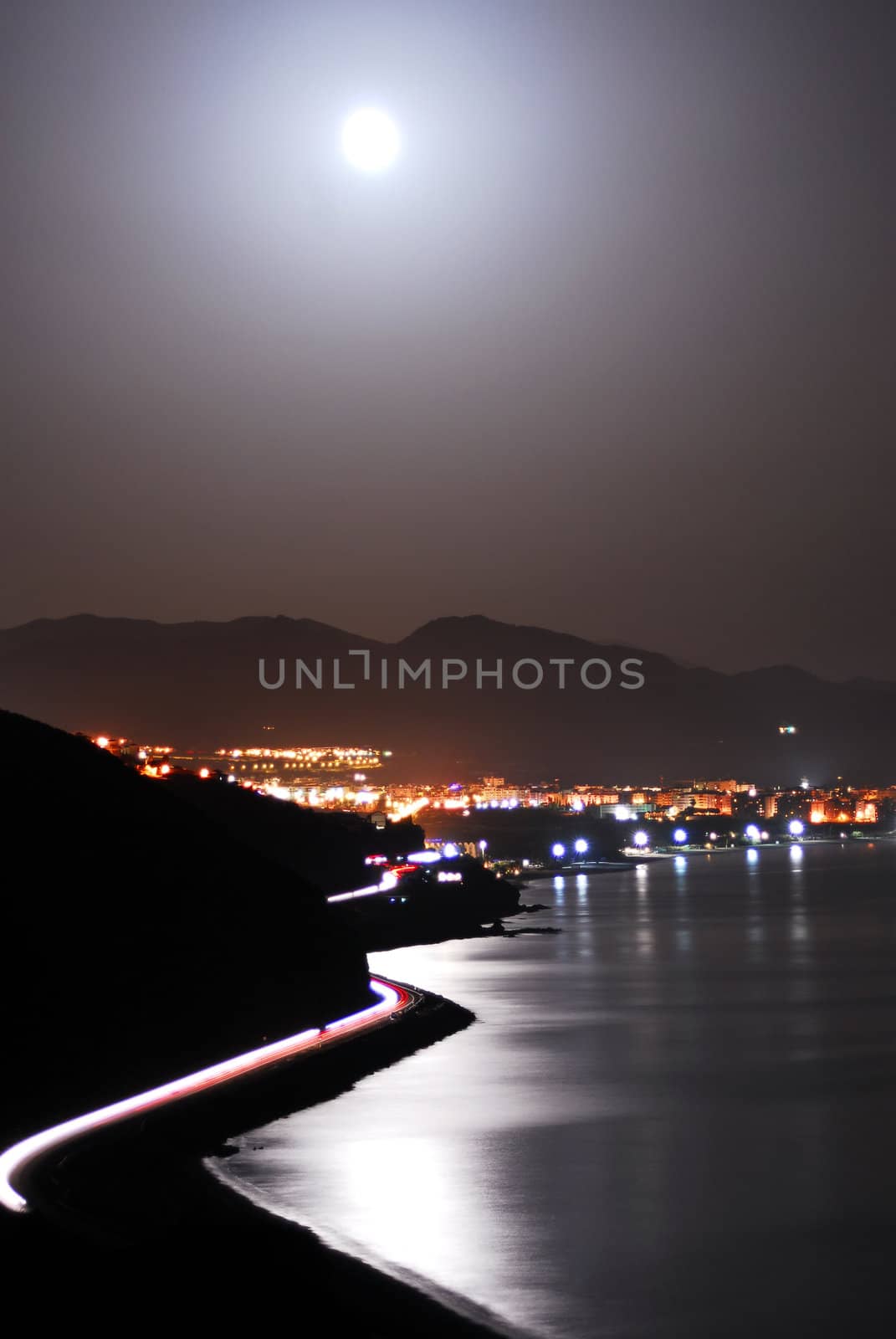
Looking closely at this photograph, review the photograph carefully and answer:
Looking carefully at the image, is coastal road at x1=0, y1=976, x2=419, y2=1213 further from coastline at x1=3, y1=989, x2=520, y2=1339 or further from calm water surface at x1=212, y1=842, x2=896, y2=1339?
calm water surface at x1=212, y1=842, x2=896, y2=1339

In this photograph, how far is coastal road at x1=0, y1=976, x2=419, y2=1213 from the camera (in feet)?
62.1

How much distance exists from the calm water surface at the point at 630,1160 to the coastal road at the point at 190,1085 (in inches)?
74.2

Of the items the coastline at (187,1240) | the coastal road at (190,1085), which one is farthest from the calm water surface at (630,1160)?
the coastal road at (190,1085)

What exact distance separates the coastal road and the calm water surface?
6.18 feet

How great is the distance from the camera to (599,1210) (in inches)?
792

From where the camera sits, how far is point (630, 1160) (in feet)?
77.6

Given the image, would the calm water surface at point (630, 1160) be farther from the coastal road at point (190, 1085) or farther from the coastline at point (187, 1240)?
the coastal road at point (190, 1085)

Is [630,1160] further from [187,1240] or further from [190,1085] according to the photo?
[187,1240]

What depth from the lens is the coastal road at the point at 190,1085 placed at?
18933 mm

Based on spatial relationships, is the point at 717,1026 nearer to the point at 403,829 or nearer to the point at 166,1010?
the point at 166,1010

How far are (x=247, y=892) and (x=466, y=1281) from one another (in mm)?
20940

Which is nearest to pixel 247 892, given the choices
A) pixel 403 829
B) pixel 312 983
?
pixel 312 983

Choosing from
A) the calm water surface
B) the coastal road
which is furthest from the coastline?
the calm water surface

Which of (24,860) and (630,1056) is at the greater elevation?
(24,860)
